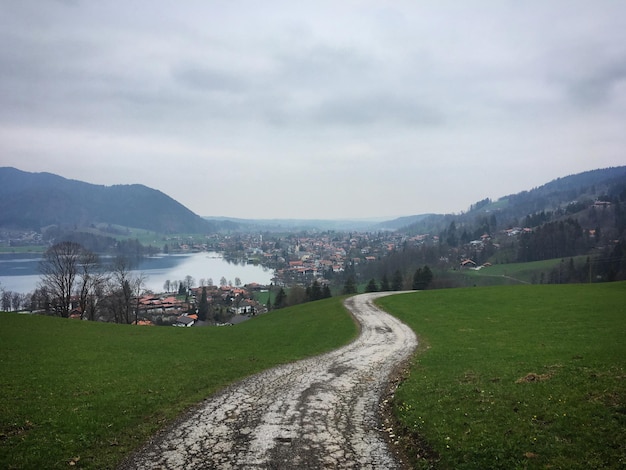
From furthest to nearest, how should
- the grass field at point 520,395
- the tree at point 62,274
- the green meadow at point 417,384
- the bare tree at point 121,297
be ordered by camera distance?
the bare tree at point 121,297, the tree at point 62,274, the green meadow at point 417,384, the grass field at point 520,395

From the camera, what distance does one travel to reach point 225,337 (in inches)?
1211

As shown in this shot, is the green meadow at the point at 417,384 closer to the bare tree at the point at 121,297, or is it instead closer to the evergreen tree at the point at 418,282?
the bare tree at the point at 121,297

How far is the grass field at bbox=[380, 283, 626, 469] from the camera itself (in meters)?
8.21

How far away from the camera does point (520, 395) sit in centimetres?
1164

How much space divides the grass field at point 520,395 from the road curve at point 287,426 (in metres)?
1.40

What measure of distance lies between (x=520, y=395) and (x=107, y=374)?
16839 millimetres

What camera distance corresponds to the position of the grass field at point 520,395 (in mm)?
8211

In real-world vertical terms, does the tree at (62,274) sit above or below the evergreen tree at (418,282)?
above

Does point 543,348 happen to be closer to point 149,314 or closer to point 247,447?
point 247,447

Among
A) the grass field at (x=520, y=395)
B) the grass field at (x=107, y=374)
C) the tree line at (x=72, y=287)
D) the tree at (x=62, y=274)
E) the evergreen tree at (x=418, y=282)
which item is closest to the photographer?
the grass field at (x=520, y=395)

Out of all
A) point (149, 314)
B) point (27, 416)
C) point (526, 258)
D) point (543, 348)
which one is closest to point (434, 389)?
point (543, 348)

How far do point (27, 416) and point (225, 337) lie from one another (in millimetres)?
19683

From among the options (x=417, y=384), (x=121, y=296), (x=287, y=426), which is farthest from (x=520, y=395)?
Answer: (x=121, y=296)

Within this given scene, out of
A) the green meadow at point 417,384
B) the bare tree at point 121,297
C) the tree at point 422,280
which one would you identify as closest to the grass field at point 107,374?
the green meadow at point 417,384
